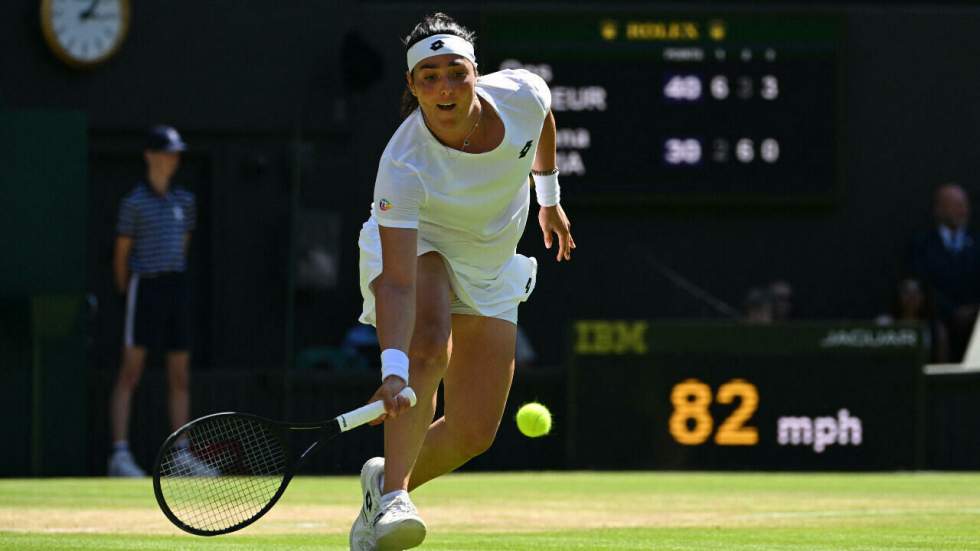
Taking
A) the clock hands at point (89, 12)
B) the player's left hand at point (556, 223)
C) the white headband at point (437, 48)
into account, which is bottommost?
the player's left hand at point (556, 223)

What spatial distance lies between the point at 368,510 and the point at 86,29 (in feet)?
28.0

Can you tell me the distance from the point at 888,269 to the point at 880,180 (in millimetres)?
652

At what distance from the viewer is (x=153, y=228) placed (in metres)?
10.6

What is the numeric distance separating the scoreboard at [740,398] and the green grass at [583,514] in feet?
0.78

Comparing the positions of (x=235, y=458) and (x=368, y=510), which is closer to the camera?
(x=368, y=510)

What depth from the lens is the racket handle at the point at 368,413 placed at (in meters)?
4.96

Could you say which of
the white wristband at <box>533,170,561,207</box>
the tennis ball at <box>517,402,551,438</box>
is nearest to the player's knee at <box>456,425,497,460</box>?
the white wristband at <box>533,170,561,207</box>

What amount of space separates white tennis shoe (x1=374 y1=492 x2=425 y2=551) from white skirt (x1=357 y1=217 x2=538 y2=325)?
2.06 feet

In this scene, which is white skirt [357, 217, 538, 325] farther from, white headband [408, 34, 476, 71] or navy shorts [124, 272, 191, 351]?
navy shorts [124, 272, 191, 351]

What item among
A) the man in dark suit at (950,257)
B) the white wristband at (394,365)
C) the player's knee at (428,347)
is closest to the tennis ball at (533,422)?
the player's knee at (428,347)

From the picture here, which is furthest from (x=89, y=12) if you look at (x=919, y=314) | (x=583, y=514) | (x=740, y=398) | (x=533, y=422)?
(x=533, y=422)

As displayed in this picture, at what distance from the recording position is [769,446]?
11031 mm

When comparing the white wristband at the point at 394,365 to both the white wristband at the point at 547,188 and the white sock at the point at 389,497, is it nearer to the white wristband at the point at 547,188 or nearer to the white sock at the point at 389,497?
the white sock at the point at 389,497

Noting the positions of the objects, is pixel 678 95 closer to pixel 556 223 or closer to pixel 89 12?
pixel 89 12
